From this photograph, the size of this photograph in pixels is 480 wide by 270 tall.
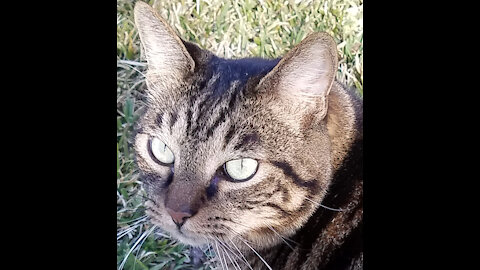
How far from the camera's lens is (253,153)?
1.40 m

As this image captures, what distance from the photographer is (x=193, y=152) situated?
140 centimetres

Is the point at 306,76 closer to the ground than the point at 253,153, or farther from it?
farther from it

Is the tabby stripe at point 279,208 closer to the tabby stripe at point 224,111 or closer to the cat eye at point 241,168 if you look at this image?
the cat eye at point 241,168

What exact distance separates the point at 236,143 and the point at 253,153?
0.05 meters

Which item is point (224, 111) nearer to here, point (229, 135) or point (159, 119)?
point (229, 135)

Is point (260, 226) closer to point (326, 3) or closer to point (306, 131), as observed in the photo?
point (306, 131)

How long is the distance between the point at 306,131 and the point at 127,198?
1.92 ft

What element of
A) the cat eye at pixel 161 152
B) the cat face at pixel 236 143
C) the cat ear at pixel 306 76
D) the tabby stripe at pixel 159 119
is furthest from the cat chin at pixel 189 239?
the cat ear at pixel 306 76

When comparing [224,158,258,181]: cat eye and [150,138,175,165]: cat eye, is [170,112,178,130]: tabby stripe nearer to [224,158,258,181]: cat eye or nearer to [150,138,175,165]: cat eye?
[150,138,175,165]: cat eye

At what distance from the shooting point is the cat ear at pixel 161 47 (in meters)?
1.49

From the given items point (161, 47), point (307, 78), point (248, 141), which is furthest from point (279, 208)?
point (161, 47)

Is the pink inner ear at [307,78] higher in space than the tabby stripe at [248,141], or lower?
higher

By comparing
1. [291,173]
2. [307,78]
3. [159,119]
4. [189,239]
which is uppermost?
[307,78]

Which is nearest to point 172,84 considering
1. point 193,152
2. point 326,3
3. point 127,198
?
point 193,152
